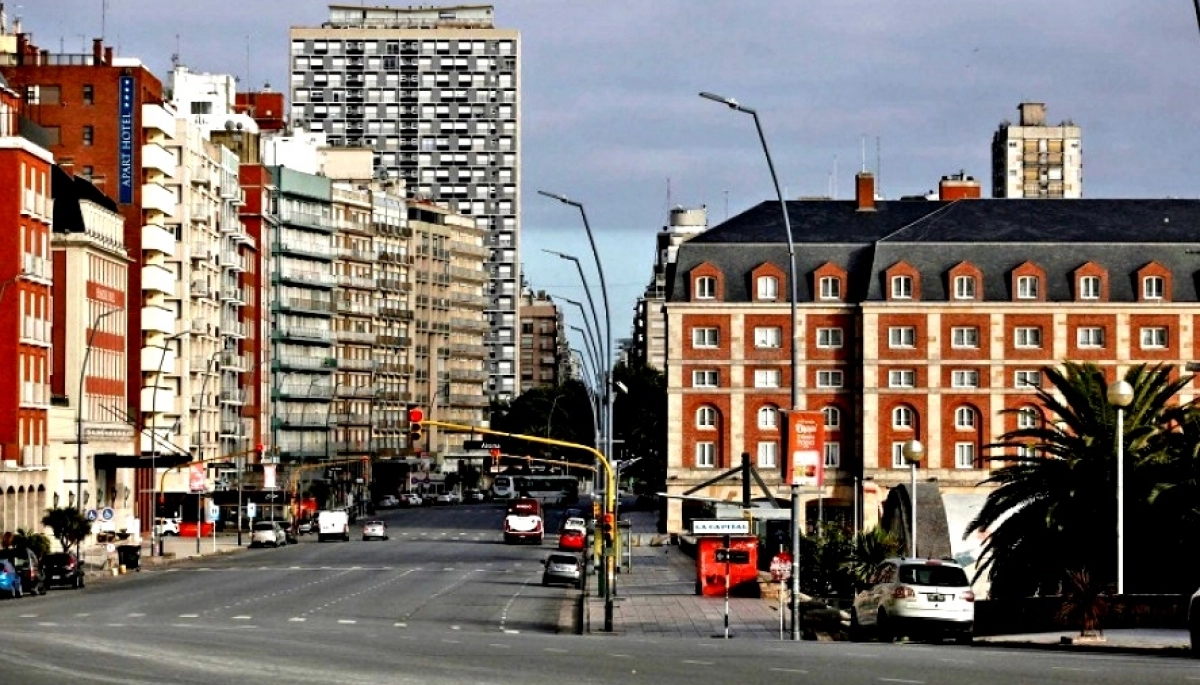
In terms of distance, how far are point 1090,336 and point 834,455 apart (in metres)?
14.9

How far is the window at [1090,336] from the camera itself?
425 ft

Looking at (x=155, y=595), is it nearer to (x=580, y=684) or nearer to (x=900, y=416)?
(x=580, y=684)

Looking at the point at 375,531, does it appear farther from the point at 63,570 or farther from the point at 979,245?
the point at 63,570

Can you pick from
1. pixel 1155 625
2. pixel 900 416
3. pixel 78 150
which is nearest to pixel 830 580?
pixel 1155 625

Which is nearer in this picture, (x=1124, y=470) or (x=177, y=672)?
(x=177, y=672)

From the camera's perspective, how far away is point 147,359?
141m

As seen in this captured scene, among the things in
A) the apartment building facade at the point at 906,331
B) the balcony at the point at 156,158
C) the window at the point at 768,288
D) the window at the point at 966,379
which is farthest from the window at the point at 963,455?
the balcony at the point at 156,158

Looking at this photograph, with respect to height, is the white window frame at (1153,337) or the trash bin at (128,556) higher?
the white window frame at (1153,337)

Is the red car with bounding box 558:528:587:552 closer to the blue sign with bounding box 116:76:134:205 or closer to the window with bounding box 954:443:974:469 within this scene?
the window with bounding box 954:443:974:469

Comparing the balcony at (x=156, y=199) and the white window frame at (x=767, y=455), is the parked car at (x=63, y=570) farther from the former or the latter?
the balcony at (x=156, y=199)

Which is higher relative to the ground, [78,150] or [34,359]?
[78,150]

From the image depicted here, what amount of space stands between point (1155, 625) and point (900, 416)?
8769 cm

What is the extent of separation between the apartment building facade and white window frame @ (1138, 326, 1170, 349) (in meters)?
0.05

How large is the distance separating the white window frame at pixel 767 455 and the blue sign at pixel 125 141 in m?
37.3
